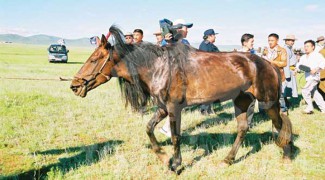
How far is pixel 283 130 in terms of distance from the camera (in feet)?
17.1

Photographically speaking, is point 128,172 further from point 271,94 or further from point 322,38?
point 322,38

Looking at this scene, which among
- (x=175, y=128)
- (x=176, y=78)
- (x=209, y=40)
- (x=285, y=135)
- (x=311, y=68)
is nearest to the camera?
(x=176, y=78)

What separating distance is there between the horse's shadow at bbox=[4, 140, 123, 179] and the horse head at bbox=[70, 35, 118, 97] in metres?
1.34

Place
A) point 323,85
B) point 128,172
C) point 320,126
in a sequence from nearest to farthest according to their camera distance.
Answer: point 128,172, point 320,126, point 323,85

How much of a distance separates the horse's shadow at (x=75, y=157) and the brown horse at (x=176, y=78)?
1174mm

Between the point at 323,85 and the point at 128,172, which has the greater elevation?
the point at 323,85

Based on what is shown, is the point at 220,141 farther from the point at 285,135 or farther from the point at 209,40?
the point at 209,40

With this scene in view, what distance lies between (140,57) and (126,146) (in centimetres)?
218

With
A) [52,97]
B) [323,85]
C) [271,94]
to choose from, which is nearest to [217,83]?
[271,94]

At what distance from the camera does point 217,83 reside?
4.86m

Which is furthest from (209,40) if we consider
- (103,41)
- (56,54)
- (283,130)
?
(56,54)

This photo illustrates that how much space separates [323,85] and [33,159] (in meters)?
9.17

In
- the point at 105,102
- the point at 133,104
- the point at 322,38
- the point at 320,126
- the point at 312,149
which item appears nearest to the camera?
the point at 133,104

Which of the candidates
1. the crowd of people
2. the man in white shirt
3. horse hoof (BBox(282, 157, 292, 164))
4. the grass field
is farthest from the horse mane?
the man in white shirt
